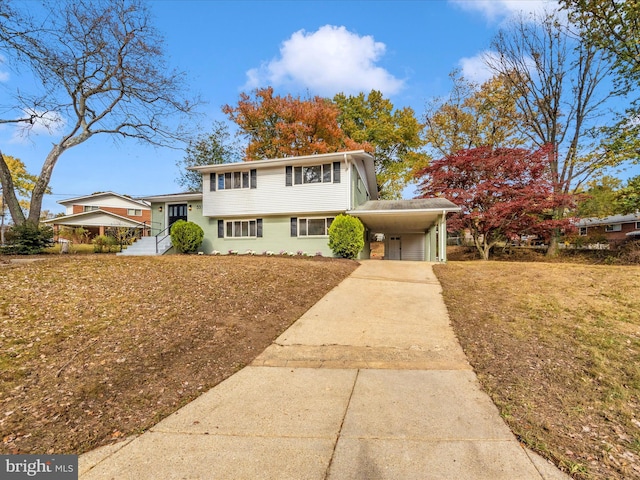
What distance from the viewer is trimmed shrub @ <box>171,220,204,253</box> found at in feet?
49.9

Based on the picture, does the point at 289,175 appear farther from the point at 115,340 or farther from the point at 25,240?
the point at 115,340

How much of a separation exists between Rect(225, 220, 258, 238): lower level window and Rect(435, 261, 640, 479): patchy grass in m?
11.1

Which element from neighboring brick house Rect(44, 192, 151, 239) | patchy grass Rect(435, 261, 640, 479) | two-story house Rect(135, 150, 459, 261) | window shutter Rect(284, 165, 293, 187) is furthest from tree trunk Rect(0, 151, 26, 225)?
patchy grass Rect(435, 261, 640, 479)

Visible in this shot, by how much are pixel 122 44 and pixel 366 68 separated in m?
12.4

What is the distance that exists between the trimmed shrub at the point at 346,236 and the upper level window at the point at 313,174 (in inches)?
84.7

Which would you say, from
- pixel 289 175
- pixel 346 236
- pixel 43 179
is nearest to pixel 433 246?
pixel 346 236

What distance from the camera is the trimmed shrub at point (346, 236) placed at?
13.1 m

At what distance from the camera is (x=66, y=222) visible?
27.6 m

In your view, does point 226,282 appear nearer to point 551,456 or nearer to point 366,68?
point 551,456

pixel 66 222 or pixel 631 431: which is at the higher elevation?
pixel 66 222

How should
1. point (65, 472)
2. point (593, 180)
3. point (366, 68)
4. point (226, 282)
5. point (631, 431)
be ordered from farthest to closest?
point (593, 180) < point (366, 68) < point (226, 282) < point (631, 431) < point (65, 472)

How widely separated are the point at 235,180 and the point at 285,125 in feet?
27.6

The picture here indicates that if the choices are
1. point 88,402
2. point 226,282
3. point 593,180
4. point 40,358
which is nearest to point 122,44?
point 226,282

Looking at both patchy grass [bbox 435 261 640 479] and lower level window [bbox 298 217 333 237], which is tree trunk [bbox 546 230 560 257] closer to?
patchy grass [bbox 435 261 640 479]
